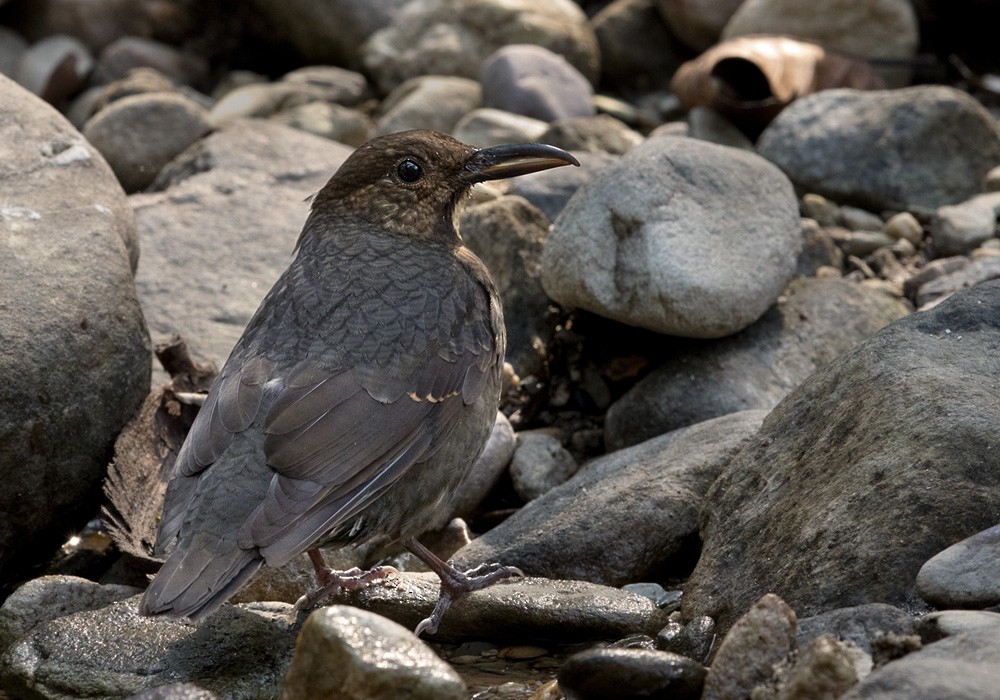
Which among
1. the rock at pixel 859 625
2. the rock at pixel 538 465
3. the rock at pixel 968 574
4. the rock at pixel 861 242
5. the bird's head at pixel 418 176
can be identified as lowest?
the rock at pixel 538 465

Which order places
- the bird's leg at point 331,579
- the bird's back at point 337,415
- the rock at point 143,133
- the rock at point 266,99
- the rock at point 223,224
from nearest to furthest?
the bird's back at point 337,415 → the bird's leg at point 331,579 → the rock at point 223,224 → the rock at point 143,133 → the rock at point 266,99

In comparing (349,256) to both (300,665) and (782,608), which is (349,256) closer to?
(300,665)

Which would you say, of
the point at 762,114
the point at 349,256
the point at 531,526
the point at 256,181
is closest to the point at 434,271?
the point at 349,256

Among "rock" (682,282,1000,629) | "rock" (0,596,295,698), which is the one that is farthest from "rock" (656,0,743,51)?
"rock" (0,596,295,698)

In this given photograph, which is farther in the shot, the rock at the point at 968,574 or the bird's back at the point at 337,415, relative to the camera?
the bird's back at the point at 337,415

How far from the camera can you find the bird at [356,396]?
4.20 metres

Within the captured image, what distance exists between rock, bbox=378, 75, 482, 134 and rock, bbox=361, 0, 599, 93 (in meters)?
0.52

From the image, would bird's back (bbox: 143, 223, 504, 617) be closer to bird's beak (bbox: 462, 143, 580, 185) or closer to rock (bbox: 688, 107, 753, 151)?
bird's beak (bbox: 462, 143, 580, 185)

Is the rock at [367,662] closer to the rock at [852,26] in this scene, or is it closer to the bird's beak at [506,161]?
the bird's beak at [506,161]

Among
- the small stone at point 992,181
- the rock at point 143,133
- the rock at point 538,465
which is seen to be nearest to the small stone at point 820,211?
the small stone at point 992,181

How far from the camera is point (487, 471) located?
19.4 ft

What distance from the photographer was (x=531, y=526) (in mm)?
5219

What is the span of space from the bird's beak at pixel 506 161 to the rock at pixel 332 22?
607 centimetres

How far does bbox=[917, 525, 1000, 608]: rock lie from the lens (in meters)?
3.65
